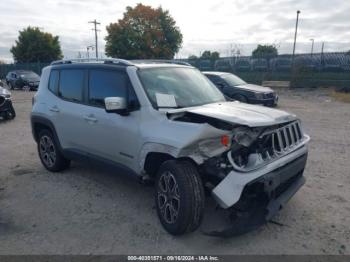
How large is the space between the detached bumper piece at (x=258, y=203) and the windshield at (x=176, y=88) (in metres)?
1.35

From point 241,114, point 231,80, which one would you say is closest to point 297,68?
point 231,80

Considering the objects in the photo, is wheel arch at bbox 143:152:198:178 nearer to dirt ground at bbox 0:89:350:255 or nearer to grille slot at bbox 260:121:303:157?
dirt ground at bbox 0:89:350:255

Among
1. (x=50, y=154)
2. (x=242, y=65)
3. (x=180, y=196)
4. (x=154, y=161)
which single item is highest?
(x=242, y=65)

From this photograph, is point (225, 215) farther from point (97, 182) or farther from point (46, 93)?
point (46, 93)

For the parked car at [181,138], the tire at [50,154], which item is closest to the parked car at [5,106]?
the tire at [50,154]

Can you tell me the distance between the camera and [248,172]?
3.15 m

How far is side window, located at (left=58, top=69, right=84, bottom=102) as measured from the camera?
484 centimetres

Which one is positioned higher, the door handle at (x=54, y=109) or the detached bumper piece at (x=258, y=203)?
the door handle at (x=54, y=109)

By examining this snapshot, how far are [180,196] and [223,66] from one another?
2567 centimetres

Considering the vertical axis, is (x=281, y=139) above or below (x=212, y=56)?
below

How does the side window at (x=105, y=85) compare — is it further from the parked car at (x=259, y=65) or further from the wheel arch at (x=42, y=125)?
the parked car at (x=259, y=65)

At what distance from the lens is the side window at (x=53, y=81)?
5.37m

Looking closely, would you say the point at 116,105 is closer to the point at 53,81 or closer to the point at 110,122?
the point at 110,122

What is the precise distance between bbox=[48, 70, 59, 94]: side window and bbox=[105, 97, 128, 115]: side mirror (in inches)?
77.3
